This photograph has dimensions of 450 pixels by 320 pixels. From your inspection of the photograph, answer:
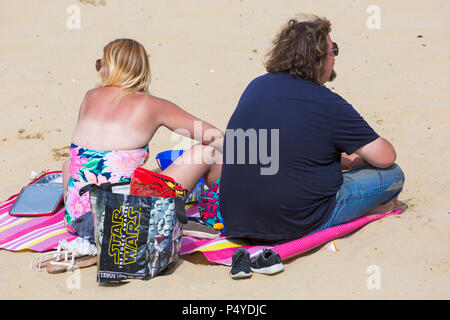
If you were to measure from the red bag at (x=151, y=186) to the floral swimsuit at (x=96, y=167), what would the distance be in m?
0.36

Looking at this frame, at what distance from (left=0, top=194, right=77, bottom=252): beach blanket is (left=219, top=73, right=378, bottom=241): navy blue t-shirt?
3.92ft

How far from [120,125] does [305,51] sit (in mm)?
1180

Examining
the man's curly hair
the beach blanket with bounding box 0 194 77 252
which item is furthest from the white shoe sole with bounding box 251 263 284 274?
the beach blanket with bounding box 0 194 77 252

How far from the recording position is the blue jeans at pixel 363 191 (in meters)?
3.89

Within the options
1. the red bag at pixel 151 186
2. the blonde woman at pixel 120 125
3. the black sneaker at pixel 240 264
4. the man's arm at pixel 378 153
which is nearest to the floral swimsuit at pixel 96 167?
the blonde woman at pixel 120 125

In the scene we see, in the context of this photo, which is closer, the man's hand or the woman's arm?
the woman's arm

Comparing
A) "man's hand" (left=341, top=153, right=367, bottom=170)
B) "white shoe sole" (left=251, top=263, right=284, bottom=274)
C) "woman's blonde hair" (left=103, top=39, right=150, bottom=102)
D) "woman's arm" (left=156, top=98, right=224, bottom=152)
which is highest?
"woman's blonde hair" (left=103, top=39, right=150, bottom=102)

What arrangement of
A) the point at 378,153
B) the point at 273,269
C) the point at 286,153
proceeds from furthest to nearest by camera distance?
the point at 378,153 → the point at 286,153 → the point at 273,269

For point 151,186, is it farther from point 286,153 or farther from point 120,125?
point 286,153

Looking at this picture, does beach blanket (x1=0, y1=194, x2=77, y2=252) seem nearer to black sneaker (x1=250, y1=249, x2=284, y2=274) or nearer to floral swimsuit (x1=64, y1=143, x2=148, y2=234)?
floral swimsuit (x1=64, y1=143, x2=148, y2=234)

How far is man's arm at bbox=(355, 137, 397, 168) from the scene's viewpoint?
379 centimetres

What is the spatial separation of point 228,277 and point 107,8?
608 cm

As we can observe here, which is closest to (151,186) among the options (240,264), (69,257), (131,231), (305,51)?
(131,231)

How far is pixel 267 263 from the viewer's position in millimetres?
3574
